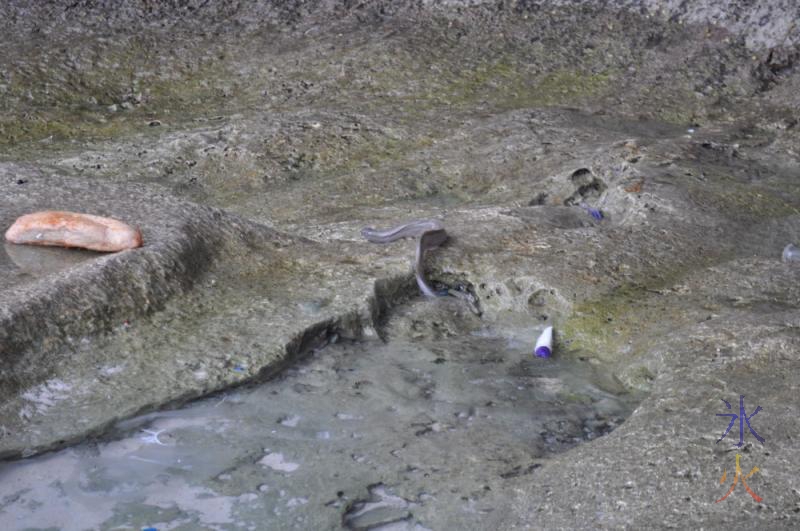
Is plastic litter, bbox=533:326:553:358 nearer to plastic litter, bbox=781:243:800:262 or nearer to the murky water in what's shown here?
the murky water

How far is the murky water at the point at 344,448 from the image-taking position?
2689mm

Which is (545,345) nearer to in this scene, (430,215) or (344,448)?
(344,448)

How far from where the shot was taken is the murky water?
269 centimetres

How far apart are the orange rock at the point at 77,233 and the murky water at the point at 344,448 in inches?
29.9

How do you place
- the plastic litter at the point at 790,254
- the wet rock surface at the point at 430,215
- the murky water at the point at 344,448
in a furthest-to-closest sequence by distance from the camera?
the plastic litter at the point at 790,254, the wet rock surface at the point at 430,215, the murky water at the point at 344,448

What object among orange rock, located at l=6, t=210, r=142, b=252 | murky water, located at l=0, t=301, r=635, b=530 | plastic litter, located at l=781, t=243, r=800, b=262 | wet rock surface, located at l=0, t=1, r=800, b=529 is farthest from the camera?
plastic litter, located at l=781, t=243, r=800, b=262

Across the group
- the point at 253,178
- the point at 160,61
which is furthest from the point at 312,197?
the point at 160,61

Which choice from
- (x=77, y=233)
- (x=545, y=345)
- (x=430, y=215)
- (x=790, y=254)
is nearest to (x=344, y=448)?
(x=545, y=345)

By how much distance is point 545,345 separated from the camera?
11.9ft

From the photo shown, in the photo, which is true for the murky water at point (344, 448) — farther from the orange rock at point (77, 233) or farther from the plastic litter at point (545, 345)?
the orange rock at point (77, 233)

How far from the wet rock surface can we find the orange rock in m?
0.10

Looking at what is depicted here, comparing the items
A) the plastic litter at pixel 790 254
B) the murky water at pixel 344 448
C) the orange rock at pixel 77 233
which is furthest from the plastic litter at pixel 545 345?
the orange rock at pixel 77 233

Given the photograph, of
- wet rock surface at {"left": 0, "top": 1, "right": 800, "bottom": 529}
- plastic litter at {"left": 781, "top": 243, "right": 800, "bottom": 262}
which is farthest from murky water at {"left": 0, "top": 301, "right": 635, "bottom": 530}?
plastic litter at {"left": 781, "top": 243, "right": 800, "bottom": 262}

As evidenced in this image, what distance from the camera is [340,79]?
21.0 feet
